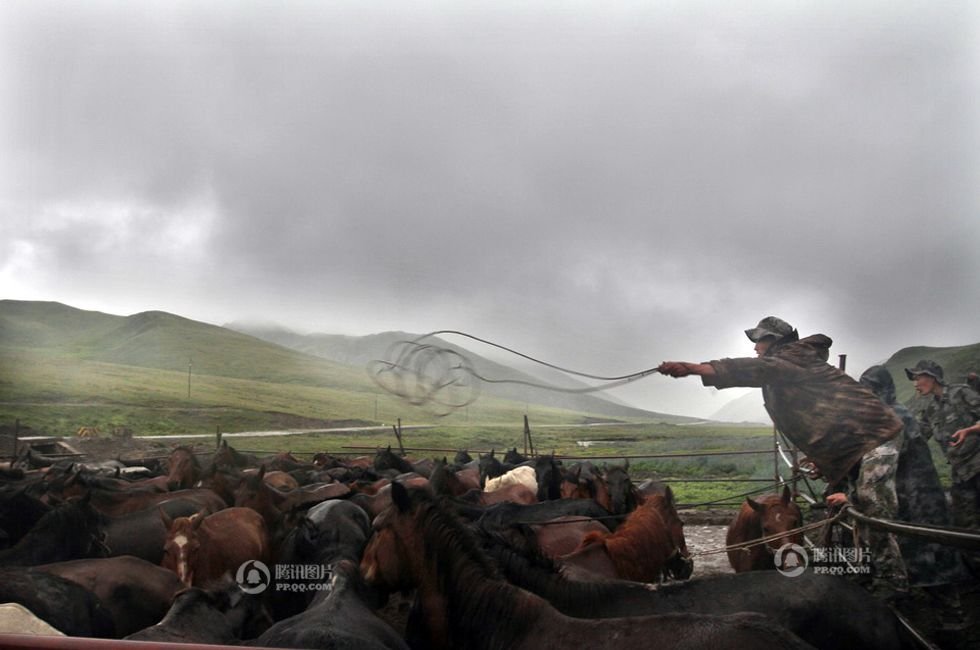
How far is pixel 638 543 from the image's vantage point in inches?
188

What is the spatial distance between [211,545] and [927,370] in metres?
5.04

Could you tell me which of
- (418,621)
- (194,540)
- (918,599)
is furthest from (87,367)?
(918,599)

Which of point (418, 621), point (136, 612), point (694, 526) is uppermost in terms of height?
point (418, 621)

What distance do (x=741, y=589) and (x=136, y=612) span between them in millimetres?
3757

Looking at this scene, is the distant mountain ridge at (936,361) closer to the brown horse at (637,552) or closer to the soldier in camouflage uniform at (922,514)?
the soldier in camouflage uniform at (922,514)

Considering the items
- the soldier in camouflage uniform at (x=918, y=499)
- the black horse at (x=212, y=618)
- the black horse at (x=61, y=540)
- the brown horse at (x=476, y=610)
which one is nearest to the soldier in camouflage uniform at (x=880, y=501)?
the soldier in camouflage uniform at (x=918, y=499)

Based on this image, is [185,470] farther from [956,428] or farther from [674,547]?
[956,428]

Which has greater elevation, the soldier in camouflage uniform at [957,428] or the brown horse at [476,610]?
the soldier in camouflage uniform at [957,428]

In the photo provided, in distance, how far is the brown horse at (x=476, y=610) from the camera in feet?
7.63

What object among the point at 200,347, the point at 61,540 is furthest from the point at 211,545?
the point at 200,347

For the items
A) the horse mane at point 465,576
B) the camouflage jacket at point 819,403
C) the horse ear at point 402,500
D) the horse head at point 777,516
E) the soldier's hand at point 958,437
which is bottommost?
the horse head at point 777,516

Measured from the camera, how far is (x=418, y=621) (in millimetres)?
3184

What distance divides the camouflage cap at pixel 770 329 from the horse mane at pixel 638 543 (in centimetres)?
180

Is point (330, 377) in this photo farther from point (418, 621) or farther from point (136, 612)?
point (418, 621)
